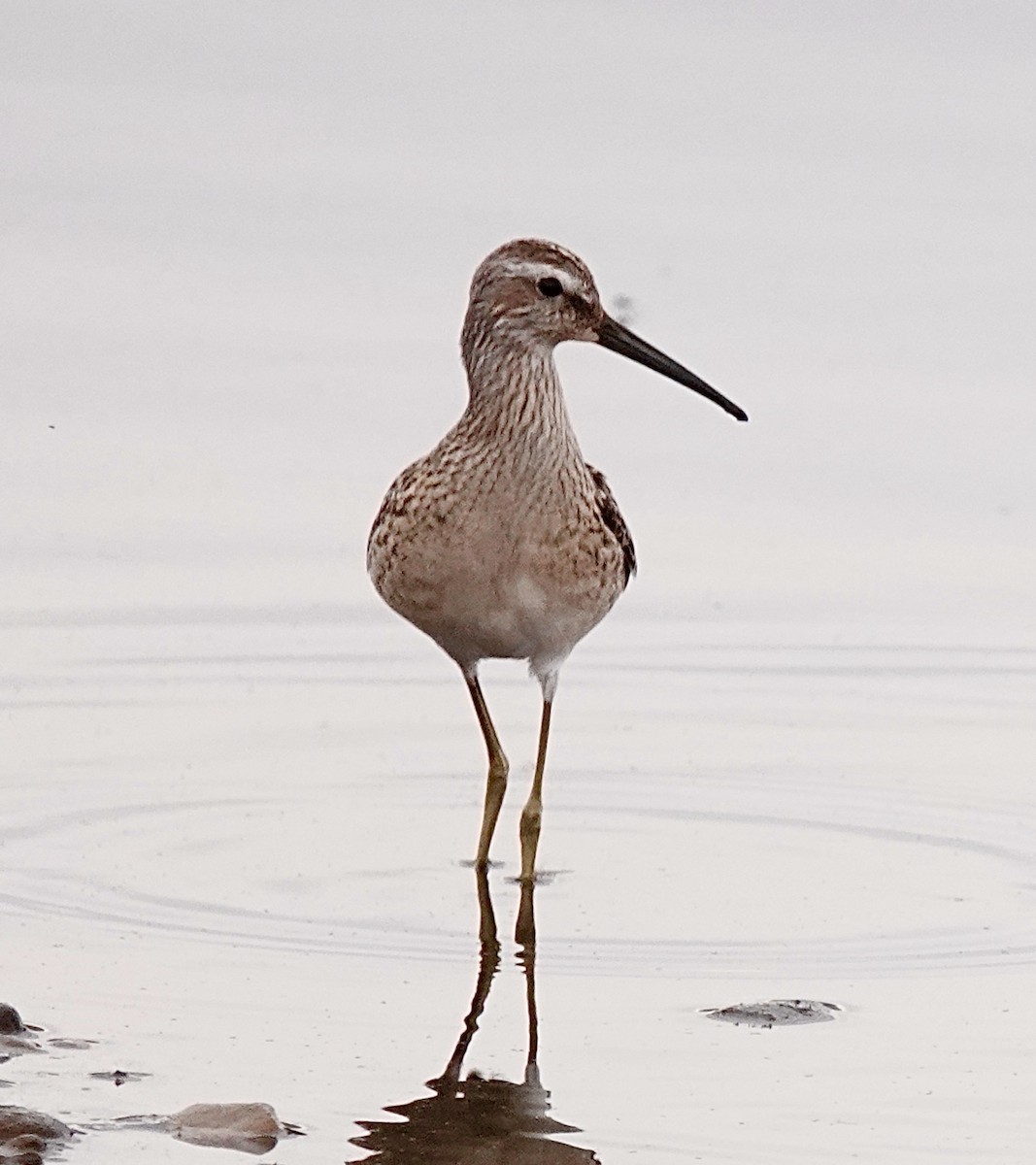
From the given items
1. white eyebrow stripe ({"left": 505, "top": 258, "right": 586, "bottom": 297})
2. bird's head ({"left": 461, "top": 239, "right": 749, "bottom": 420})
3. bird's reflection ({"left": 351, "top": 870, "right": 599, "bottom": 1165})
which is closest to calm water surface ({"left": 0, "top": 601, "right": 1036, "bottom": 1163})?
bird's reflection ({"left": 351, "top": 870, "right": 599, "bottom": 1165})

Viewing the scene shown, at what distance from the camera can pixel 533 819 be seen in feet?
30.0

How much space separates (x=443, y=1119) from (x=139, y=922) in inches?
66.4

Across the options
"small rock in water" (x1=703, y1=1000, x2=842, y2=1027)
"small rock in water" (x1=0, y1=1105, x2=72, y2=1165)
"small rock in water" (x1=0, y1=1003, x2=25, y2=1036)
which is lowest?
"small rock in water" (x1=0, y1=1105, x2=72, y2=1165)

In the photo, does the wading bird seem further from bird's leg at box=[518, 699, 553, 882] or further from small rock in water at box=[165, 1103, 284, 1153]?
small rock in water at box=[165, 1103, 284, 1153]

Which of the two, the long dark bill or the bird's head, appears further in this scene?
the long dark bill

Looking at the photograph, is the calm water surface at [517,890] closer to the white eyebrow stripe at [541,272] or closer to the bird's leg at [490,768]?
the bird's leg at [490,768]

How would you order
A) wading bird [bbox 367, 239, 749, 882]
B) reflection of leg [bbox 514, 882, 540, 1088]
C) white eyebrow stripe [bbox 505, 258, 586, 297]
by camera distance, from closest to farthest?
reflection of leg [bbox 514, 882, 540, 1088], wading bird [bbox 367, 239, 749, 882], white eyebrow stripe [bbox 505, 258, 586, 297]

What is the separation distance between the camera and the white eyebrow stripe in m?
9.01

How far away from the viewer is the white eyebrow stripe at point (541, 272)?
901cm

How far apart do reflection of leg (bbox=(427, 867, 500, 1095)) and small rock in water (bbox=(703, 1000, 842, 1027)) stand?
0.55 metres

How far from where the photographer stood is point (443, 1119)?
674 cm

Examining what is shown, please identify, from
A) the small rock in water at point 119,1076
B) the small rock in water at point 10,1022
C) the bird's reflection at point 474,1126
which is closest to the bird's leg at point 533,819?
the bird's reflection at point 474,1126

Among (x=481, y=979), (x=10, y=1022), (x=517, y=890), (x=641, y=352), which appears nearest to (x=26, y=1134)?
(x=10, y=1022)

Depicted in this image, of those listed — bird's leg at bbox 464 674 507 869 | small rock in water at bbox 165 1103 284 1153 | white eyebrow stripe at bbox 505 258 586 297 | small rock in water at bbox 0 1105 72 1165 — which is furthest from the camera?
bird's leg at bbox 464 674 507 869
